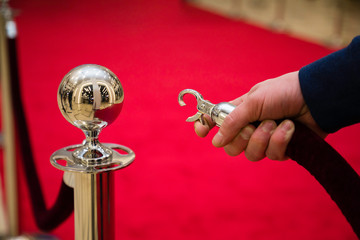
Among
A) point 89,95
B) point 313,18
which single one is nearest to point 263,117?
point 89,95

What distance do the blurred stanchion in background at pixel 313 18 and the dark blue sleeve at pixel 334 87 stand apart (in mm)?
3938

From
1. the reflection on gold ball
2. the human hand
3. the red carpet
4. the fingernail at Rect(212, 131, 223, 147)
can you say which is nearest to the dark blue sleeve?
the human hand

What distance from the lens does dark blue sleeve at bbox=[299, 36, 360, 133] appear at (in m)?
0.73

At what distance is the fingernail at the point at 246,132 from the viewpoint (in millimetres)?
779

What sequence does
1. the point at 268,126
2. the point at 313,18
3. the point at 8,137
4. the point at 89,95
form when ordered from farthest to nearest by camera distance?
the point at 313,18 → the point at 8,137 → the point at 268,126 → the point at 89,95

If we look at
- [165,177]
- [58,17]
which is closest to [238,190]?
[165,177]

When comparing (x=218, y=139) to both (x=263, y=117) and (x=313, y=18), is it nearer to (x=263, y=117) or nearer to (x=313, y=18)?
(x=263, y=117)

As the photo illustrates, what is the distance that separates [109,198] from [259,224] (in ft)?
3.86

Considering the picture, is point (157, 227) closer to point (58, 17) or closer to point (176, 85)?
point (176, 85)

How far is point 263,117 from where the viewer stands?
2.60 ft

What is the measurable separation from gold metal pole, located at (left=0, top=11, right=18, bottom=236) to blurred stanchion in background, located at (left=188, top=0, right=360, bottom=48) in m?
3.81

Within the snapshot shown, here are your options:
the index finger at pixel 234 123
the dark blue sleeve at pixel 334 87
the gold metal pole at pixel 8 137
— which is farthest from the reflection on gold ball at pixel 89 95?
the gold metal pole at pixel 8 137

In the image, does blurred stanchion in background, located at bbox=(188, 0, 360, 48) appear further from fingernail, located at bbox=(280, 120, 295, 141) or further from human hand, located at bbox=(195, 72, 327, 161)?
fingernail, located at bbox=(280, 120, 295, 141)

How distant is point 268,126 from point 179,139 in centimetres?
165
